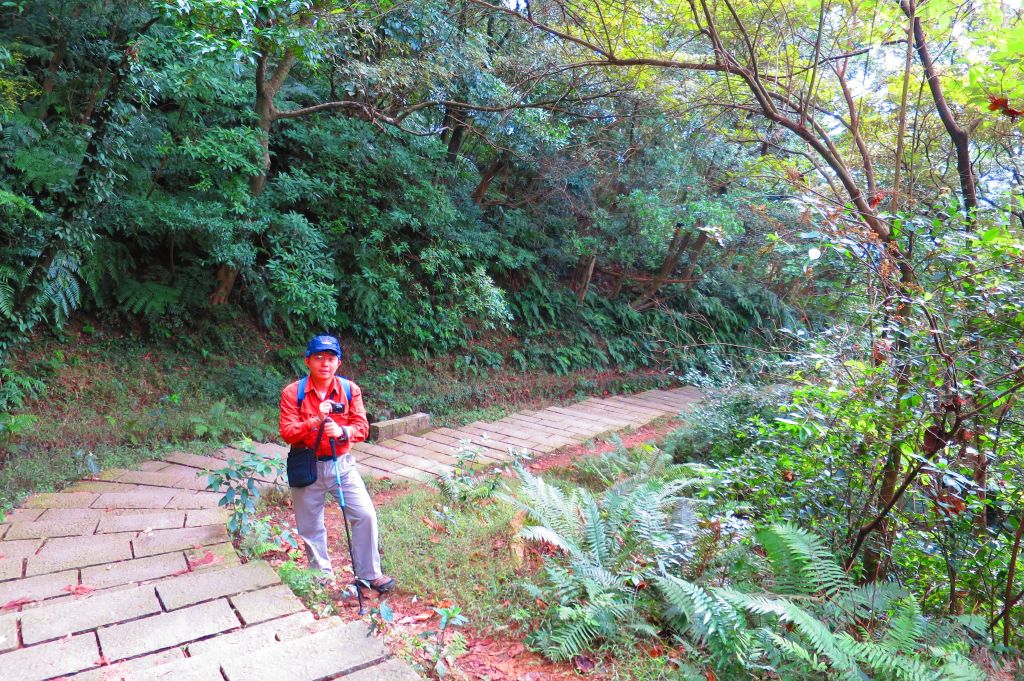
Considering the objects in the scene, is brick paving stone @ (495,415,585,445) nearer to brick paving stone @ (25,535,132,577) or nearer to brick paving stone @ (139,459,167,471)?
brick paving stone @ (139,459,167,471)

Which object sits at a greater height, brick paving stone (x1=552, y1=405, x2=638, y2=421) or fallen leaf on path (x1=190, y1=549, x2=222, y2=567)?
fallen leaf on path (x1=190, y1=549, x2=222, y2=567)

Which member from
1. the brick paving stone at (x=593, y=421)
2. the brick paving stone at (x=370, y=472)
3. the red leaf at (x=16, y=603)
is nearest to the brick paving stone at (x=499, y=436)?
the brick paving stone at (x=593, y=421)

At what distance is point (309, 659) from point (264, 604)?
2.07ft

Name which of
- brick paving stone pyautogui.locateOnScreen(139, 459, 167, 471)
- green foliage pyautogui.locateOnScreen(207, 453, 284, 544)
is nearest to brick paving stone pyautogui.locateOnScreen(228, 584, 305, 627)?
green foliage pyautogui.locateOnScreen(207, 453, 284, 544)

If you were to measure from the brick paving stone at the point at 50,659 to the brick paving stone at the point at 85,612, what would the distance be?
10 cm

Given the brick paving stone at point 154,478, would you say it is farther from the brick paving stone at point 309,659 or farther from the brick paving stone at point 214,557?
the brick paving stone at point 309,659

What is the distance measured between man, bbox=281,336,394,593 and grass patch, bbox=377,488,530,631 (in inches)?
9.0

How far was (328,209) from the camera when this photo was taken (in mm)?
8055

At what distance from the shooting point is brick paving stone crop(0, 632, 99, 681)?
2.06m

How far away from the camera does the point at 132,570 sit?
302 centimetres

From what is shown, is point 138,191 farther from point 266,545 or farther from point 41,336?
point 266,545

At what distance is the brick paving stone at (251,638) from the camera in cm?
226

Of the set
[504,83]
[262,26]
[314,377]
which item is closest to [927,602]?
[314,377]

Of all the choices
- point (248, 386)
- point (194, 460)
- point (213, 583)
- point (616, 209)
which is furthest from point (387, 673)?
point (616, 209)
